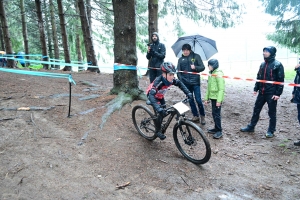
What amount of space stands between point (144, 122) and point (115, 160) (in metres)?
1.22

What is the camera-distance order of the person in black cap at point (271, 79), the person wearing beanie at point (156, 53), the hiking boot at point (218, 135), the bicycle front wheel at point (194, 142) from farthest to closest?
the person wearing beanie at point (156, 53) < the hiking boot at point (218, 135) < the person in black cap at point (271, 79) < the bicycle front wheel at point (194, 142)

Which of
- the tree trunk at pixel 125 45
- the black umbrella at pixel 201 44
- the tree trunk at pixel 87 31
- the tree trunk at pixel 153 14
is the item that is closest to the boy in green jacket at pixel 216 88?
the black umbrella at pixel 201 44

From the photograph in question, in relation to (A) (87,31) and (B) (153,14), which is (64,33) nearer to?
(A) (87,31)

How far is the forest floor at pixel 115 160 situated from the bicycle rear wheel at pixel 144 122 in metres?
0.15

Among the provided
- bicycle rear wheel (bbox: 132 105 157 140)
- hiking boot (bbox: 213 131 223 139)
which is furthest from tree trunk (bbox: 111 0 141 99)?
hiking boot (bbox: 213 131 223 139)

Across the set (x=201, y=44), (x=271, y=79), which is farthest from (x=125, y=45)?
(x=271, y=79)

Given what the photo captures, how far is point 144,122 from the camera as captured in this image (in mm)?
4895

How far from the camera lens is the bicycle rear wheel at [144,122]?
15.6 feet

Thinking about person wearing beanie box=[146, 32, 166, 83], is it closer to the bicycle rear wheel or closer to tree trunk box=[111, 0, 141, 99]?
tree trunk box=[111, 0, 141, 99]

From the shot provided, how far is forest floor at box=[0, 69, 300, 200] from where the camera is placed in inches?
128

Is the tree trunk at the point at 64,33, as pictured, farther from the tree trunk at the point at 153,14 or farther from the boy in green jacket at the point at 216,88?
the boy in green jacket at the point at 216,88

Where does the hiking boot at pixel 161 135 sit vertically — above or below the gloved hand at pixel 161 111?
below

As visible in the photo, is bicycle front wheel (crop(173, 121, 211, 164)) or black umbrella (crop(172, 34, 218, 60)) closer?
bicycle front wheel (crop(173, 121, 211, 164))

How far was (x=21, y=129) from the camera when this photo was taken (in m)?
4.50
